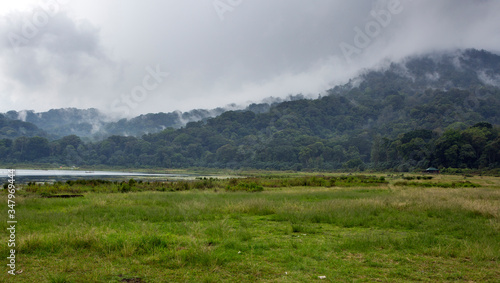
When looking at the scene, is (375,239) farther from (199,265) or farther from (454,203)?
(454,203)

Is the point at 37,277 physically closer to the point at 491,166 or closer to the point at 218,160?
the point at 491,166

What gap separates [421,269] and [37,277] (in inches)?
364

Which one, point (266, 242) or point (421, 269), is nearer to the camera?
point (421, 269)

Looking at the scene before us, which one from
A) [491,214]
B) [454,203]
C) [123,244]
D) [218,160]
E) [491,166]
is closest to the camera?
[123,244]

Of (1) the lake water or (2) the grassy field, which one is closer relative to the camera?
(2) the grassy field

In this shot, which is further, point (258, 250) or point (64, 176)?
point (64, 176)

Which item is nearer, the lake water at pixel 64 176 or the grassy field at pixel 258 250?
the grassy field at pixel 258 250

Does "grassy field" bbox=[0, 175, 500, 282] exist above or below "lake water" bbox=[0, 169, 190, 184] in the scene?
above

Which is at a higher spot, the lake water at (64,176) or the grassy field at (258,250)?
the grassy field at (258,250)

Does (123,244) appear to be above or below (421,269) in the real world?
above

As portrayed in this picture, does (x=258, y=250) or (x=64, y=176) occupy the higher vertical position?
(x=258, y=250)

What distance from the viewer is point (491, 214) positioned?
15.9m

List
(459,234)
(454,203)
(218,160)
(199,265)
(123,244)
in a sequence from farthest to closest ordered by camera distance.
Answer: (218,160) < (454,203) < (459,234) < (123,244) < (199,265)

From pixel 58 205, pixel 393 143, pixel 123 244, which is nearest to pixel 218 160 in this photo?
pixel 393 143
